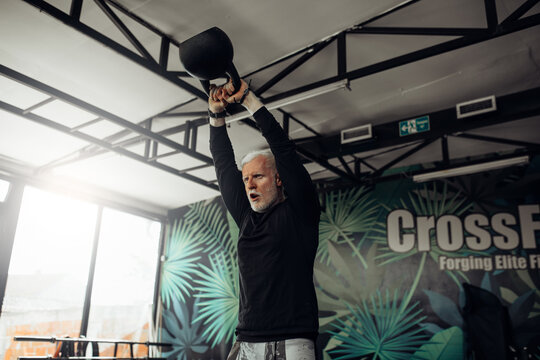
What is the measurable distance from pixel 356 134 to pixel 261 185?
137 inches

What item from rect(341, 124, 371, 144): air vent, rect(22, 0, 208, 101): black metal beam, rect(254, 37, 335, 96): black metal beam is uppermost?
rect(254, 37, 335, 96): black metal beam

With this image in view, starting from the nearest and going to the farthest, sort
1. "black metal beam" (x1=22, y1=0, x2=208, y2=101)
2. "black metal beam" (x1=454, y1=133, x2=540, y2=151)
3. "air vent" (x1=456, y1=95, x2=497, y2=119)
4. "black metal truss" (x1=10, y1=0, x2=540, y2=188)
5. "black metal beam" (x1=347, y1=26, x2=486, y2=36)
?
"black metal beam" (x1=22, y1=0, x2=208, y2=101), "black metal truss" (x1=10, y1=0, x2=540, y2=188), "black metal beam" (x1=347, y1=26, x2=486, y2=36), "air vent" (x1=456, y1=95, x2=497, y2=119), "black metal beam" (x1=454, y1=133, x2=540, y2=151)

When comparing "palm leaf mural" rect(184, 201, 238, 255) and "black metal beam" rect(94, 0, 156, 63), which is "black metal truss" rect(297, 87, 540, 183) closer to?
"black metal beam" rect(94, 0, 156, 63)

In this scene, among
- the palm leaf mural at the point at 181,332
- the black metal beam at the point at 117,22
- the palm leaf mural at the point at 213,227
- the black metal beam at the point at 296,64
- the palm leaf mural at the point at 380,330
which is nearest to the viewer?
the black metal beam at the point at 117,22

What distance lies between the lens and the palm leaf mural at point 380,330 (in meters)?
5.41

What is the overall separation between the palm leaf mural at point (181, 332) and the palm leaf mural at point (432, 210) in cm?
315

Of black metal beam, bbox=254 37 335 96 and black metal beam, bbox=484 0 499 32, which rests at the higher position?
black metal beam, bbox=254 37 335 96

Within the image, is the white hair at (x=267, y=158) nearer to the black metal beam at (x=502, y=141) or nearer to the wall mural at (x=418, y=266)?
the black metal beam at (x=502, y=141)

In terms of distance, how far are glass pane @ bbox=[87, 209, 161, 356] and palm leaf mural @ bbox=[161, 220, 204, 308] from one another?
0.23 m

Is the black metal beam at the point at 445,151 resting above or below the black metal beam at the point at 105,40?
above

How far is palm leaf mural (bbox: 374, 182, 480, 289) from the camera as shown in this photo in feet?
18.0

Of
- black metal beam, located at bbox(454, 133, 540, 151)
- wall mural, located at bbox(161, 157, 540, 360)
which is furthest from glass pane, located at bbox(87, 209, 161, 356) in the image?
black metal beam, located at bbox(454, 133, 540, 151)

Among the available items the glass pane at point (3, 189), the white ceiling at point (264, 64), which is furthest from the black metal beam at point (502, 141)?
the glass pane at point (3, 189)

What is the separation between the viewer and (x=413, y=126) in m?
4.42
